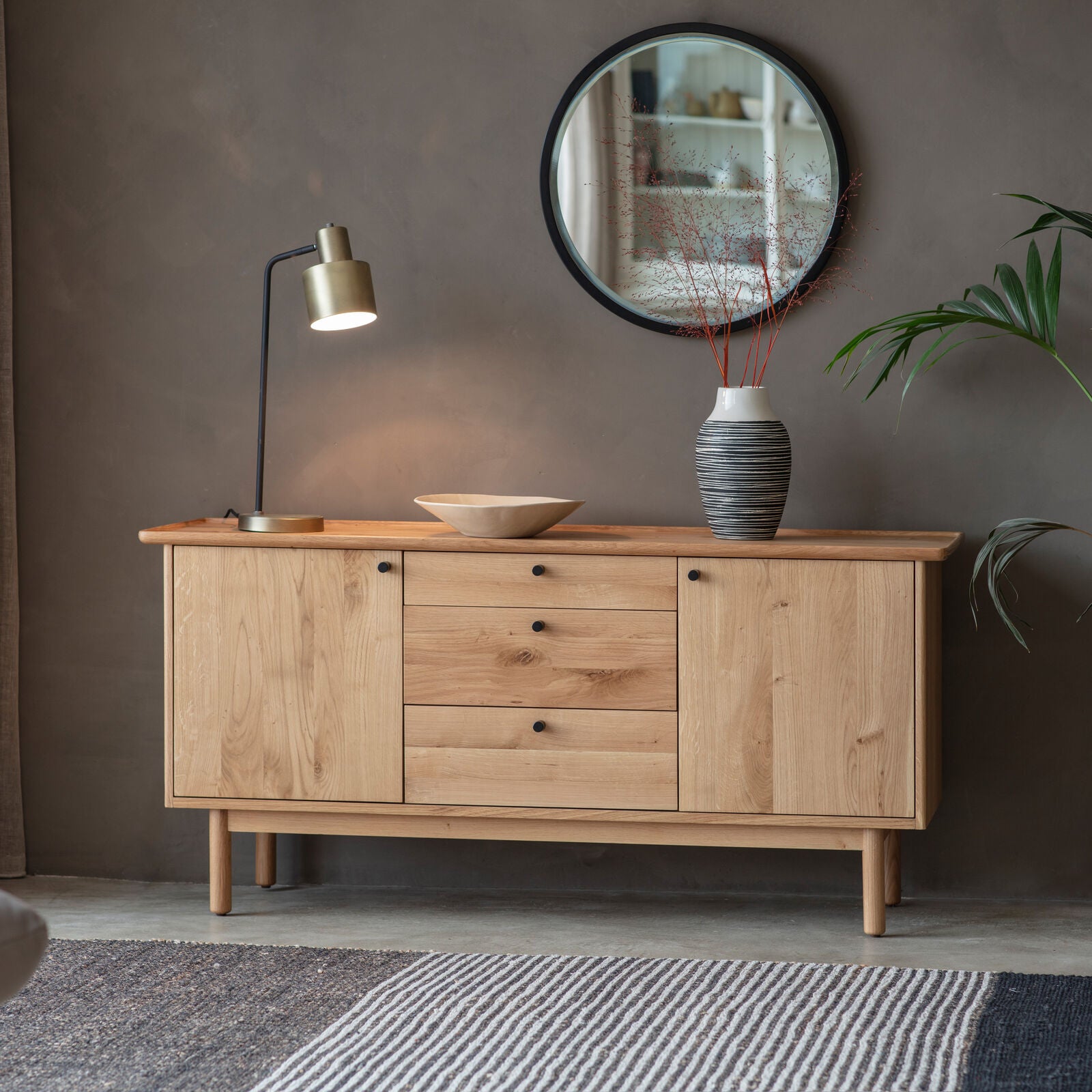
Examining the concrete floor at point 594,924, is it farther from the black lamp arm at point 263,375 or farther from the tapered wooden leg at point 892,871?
the black lamp arm at point 263,375

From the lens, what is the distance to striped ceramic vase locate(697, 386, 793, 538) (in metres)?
2.47

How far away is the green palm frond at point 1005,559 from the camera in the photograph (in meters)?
2.35

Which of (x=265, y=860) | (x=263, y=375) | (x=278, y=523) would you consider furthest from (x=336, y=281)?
(x=265, y=860)

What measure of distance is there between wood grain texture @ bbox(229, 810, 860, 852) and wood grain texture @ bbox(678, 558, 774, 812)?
72mm

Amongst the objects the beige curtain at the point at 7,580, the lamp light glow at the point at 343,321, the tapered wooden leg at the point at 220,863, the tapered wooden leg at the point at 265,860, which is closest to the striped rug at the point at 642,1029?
the tapered wooden leg at the point at 220,863

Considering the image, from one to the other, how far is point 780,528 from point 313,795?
1.15 metres

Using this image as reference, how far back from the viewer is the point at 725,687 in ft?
7.93

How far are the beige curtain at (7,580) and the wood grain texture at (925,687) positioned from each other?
2.02 m

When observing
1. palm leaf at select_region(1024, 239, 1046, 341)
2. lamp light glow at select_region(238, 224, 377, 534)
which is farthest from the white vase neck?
lamp light glow at select_region(238, 224, 377, 534)

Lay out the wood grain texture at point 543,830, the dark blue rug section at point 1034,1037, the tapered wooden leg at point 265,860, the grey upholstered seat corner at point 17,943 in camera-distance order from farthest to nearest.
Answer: the tapered wooden leg at point 265,860
the wood grain texture at point 543,830
the dark blue rug section at point 1034,1037
the grey upholstered seat corner at point 17,943

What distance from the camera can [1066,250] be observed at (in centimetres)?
269

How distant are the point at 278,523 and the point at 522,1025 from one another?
1.11 m

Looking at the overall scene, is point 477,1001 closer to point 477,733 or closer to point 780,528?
point 477,733

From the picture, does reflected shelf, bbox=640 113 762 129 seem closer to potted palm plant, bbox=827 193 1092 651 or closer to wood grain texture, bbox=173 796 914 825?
potted palm plant, bbox=827 193 1092 651
